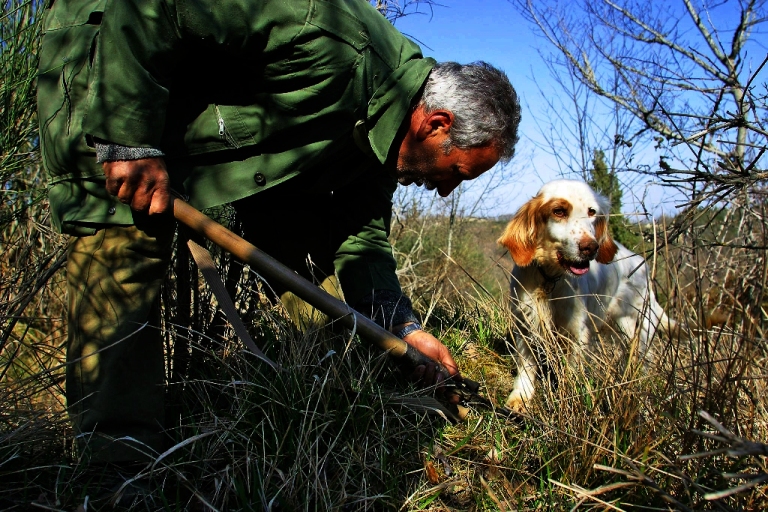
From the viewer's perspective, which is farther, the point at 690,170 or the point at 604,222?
the point at 604,222

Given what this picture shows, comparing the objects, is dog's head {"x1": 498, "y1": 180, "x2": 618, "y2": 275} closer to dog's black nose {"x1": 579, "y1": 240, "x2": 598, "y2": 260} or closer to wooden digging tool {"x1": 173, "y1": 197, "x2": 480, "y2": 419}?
dog's black nose {"x1": 579, "y1": 240, "x2": 598, "y2": 260}

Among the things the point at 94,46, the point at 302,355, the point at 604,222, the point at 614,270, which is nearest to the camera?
the point at 94,46

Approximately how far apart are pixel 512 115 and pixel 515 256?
4.10 ft

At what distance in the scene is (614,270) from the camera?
165 inches

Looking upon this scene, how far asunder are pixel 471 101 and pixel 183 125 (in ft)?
3.50

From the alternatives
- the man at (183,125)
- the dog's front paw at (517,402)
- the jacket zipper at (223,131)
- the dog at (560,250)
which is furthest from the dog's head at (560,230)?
the jacket zipper at (223,131)

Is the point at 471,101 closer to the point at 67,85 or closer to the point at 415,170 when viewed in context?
the point at 415,170

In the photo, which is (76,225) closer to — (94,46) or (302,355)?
(94,46)

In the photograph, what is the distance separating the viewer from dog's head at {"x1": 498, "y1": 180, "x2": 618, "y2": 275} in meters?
3.44

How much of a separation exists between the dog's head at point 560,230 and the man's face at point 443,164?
1.05 m

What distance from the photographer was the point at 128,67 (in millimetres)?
1976

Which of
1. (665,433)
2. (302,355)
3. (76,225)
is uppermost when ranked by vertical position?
(76,225)

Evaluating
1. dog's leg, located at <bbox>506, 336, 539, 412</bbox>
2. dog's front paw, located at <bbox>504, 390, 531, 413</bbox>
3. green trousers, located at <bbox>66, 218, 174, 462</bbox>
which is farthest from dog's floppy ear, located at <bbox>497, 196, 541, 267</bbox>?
green trousers, located at <bbox>66, 218, 174, 462</bbox>

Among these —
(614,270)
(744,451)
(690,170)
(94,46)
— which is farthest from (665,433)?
(614,270)
